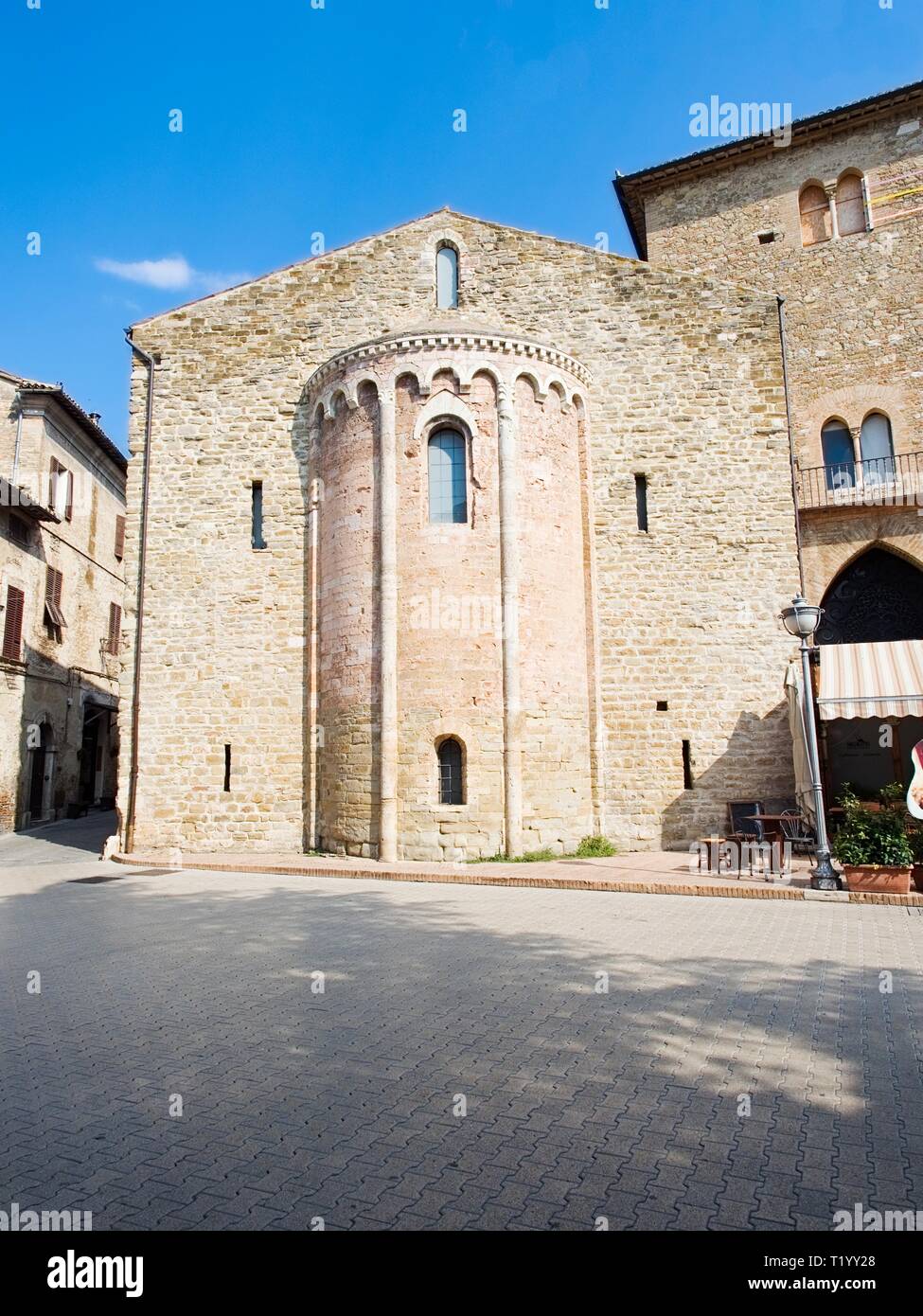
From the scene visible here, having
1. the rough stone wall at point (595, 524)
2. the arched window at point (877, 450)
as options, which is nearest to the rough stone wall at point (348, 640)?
the rough stone wall at point (595, 524)

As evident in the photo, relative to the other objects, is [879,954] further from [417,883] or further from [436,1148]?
[417,883]

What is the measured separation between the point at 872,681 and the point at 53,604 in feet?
73.3

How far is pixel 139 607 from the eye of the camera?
16953mm

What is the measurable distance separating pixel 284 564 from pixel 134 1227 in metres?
14.4

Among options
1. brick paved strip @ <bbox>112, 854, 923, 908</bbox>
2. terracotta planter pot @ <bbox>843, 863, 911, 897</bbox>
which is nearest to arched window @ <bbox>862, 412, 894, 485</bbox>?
terracotta planter pot @ <bbox>843, 863, 911, 897</bbox>

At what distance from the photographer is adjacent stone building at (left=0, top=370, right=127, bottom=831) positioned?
2228cm

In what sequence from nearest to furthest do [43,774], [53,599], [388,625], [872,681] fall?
[872,681]
[388,625]
[43,774]
[53,599]

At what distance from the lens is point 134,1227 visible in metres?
3.14

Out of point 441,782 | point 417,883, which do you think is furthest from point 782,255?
point 417,883

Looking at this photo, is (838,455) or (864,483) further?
(838,455)

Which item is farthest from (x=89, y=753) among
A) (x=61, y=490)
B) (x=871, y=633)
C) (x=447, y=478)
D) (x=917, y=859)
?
(x=917, y=859)

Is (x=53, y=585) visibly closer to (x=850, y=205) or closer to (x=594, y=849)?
(x=594, y=849)

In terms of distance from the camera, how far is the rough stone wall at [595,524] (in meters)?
15.8

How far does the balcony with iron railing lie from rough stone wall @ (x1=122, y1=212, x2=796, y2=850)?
1650 millimetres
